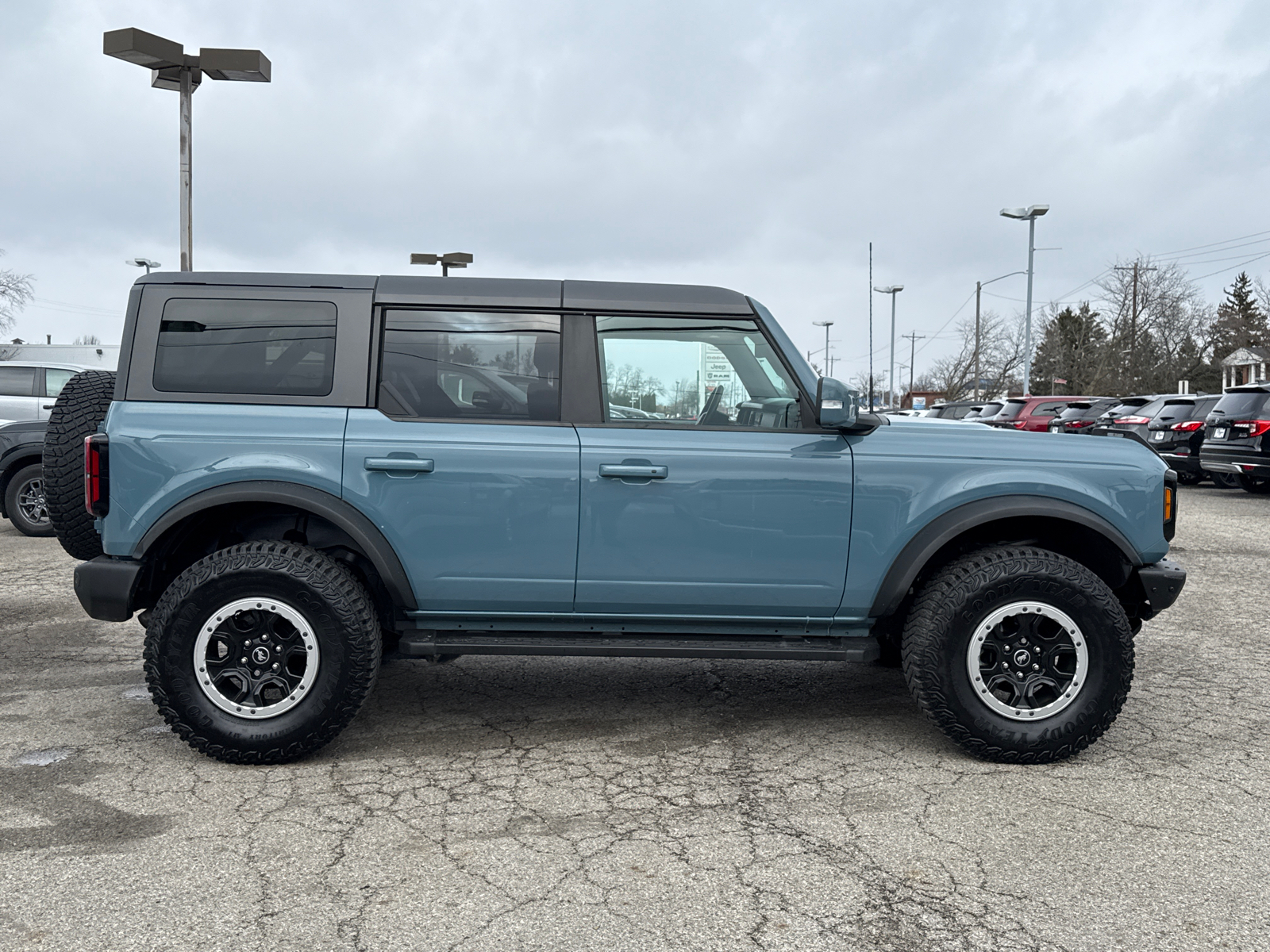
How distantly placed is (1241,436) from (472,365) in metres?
14.0

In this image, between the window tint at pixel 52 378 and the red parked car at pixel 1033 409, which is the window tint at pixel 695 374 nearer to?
the window tint at pixel 52 378

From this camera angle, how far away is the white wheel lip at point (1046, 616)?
410 cm

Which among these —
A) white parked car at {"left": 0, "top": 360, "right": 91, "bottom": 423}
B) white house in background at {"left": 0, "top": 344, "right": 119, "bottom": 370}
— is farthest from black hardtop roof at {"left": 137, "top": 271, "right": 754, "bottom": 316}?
white house in background at {"left": 0, "top": 344, "right": 119, "bottom": 370}

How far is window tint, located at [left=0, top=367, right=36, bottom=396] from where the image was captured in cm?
1230

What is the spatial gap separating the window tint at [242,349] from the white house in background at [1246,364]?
6044cm

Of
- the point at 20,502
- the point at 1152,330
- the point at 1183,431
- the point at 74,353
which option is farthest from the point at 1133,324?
the point at 20,502

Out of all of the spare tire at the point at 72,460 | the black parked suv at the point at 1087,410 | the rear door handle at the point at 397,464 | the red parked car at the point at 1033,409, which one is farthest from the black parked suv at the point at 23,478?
the red parked car at the point at 1033,409

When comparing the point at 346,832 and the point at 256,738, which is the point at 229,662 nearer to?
the point at 256,738

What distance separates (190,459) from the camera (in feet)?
13.3

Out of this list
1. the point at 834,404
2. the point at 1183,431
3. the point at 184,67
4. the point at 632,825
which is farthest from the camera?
the point at 1183,431

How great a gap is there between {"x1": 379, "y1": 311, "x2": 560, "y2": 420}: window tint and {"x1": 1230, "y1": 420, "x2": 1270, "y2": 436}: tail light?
13.5m

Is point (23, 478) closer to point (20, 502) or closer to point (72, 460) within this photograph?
point (20, 502)

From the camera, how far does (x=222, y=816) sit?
3.59 meters

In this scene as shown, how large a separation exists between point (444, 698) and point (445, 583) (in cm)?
110
